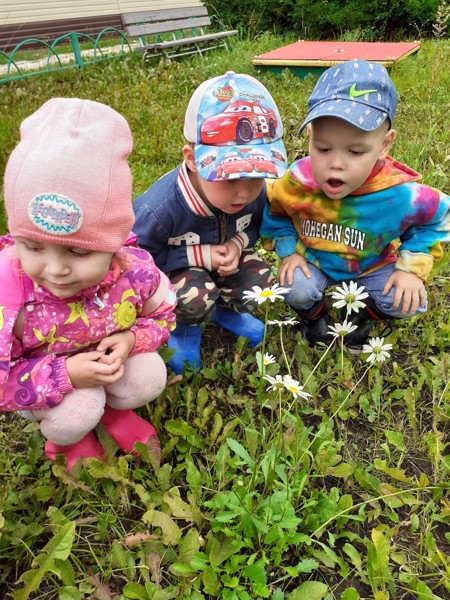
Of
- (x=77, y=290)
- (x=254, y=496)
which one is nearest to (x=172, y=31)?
(x=77, y=290)

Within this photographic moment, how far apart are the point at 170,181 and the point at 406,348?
1267mm

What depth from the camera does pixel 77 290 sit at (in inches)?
62.5

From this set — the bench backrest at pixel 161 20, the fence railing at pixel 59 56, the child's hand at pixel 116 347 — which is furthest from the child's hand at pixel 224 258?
the bench backrest at pixel 161 20

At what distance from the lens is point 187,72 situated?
6.44m

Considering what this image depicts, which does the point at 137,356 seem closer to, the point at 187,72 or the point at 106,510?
the point at 106,510

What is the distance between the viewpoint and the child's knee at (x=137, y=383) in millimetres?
1866

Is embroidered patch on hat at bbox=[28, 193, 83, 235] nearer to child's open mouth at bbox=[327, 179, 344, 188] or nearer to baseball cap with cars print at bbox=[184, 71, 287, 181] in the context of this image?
baseball cap with cars print at bbox=[184, 71, 287, 181]

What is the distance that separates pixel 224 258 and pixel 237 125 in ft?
1.83

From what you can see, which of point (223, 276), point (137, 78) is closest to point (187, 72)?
point (137, 78)

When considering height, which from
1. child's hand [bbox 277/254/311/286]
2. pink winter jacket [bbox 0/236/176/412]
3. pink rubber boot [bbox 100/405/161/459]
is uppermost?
pink winter jacket [bbox 0/236/176/412]

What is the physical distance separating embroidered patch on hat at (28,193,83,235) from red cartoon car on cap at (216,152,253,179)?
59cm

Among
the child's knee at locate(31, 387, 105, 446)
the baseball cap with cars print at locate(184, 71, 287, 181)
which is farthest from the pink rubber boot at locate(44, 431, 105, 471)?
the baseball cap with cars print at locate(184, 71, 287, 181)

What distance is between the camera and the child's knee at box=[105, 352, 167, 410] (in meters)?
1.87

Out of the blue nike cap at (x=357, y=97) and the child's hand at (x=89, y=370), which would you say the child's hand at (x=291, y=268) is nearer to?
the blue nike cap at (x=357, y=97)
